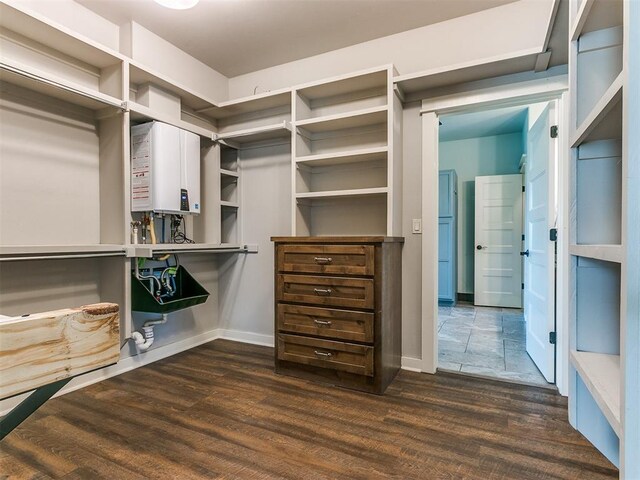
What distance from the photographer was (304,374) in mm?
2523

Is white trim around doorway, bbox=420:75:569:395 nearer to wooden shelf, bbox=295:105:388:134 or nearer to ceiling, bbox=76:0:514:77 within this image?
wooden shelf, bbox=295:105:388:134

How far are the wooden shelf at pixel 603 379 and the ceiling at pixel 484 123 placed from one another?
404 cm

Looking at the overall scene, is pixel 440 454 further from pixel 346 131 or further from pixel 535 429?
pixel 346 131

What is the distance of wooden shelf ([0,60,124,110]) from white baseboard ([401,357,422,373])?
276cm

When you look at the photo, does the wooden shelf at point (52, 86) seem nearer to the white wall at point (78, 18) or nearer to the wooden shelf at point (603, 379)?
the white wall at point (78, 18)

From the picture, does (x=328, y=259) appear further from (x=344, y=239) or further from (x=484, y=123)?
(x=484, y=123)

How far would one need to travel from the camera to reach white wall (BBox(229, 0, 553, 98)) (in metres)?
2.36

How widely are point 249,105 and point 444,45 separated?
1700mm

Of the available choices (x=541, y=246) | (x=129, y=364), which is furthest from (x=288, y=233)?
(x=541, y=246)

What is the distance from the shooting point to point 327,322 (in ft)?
7.91

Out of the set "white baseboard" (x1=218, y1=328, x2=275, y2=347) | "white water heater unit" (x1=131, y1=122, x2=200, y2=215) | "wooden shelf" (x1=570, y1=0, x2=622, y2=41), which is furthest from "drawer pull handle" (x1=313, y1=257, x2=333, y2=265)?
"wooden shelf" (x1=570, y1=0, x2=622, y2=41)

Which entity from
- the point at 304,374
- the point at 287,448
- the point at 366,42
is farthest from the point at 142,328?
the point at 366,42

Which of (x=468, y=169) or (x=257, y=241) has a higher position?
(x=468, y=169)

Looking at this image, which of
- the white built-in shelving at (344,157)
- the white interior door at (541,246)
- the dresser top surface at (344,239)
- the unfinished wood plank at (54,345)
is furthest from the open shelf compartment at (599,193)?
the white interior door at (541,246)
